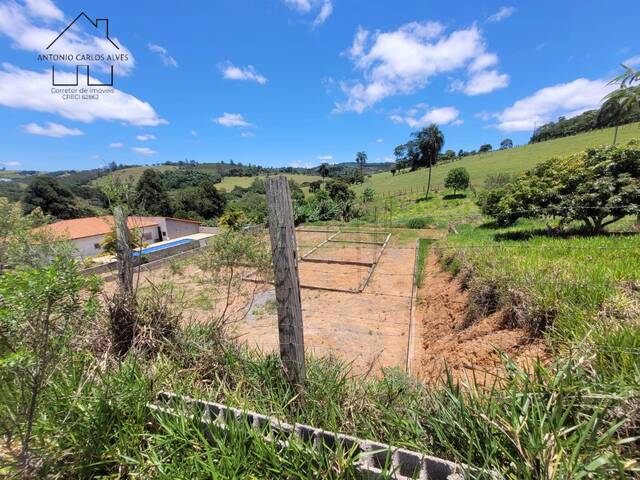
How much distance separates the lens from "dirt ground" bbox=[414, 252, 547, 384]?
128 inches

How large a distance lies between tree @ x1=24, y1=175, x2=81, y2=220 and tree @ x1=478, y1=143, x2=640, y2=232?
36.0 metres

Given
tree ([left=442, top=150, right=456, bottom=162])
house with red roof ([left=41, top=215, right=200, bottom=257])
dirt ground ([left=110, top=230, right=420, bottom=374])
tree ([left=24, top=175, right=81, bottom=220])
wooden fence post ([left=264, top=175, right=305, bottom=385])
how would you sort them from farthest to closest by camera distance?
1. tree ([left=442, top=150, right=456, bottom=162])
2. tree ([left=24, top=175, right=81, bottom=220])
3. house with red roof ([left=41, top=215, right=200, bottom=257])
4. dirt ground ([left=110, top=230, right=420, bottom=374])
5. wooden fence post ([left=264, top=175, right=305, bottom=385])

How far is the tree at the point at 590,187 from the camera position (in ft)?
20.2

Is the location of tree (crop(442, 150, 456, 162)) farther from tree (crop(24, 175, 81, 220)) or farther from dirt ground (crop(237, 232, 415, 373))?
tree (crop(24, 175, 81, 220))

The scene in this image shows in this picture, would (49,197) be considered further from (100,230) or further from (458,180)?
(458,180)

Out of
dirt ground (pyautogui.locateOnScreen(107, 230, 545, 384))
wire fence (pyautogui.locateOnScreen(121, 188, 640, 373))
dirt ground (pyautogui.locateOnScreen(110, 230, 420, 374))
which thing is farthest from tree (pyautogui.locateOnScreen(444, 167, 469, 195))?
dirt ground (pyautogui.locateOnScreen(107, 230, 545, 384))

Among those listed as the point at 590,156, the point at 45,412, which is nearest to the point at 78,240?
the point at 45,412

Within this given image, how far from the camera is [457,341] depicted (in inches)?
168

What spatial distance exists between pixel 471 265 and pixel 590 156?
540 cm

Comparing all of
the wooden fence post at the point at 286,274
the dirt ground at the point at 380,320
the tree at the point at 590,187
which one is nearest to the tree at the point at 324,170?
the dirt ground at the point at 380,320

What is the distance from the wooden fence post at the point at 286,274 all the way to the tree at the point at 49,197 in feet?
111

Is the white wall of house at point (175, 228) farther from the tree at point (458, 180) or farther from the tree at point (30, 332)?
the tree at point (30, 332)

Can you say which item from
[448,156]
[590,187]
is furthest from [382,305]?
[448,156]

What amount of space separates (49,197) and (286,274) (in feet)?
121
